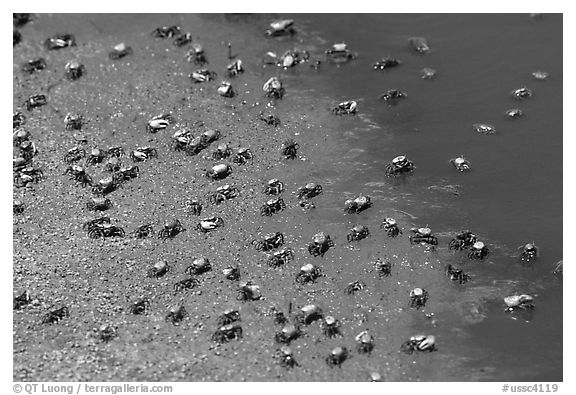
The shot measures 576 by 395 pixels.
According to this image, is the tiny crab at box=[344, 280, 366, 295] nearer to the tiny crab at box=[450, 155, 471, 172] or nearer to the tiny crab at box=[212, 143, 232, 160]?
the tiny crab at box=[450, 155, 471, 172]

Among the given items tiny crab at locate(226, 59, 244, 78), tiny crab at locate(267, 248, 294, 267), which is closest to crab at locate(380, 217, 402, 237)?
tiny crab at locate(267, 248, 294, 267)

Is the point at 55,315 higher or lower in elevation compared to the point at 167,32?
lower

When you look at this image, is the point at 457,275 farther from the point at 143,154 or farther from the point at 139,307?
the point at 143,154

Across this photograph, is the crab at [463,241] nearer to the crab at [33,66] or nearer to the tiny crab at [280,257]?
the tiny crab at [280,257]

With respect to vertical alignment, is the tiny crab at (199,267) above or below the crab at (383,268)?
below

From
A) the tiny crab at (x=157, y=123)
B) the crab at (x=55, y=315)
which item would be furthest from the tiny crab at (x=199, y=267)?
the tiny crab at (x=157, y=123)

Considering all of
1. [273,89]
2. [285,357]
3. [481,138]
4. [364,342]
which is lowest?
[285,357]

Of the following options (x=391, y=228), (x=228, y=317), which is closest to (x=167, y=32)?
(x=391, y=228)
